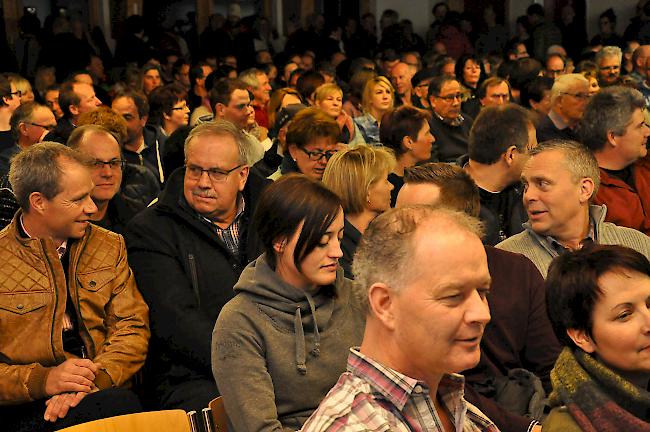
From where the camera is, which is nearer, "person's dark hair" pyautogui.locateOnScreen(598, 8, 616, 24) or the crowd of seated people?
the crowd of seated people

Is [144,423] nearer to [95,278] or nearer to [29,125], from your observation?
[95,278]

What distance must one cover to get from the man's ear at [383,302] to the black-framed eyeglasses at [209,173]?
1.98 meters

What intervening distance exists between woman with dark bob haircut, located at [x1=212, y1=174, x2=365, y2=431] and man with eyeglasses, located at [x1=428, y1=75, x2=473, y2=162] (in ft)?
12.5

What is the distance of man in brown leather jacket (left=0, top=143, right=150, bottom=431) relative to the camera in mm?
3199

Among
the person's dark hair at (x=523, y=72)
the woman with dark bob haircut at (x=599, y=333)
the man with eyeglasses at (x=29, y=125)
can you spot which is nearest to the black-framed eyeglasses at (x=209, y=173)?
the woman with dark bob haircut at (x=599, y=333)

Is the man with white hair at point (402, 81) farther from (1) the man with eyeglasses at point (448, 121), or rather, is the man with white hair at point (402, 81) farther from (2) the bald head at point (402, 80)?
(1) the man with eyeglasses at point (448, 121)

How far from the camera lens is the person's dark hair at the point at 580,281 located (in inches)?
92.0

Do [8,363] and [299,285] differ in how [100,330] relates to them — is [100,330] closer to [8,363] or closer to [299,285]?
[8,363]

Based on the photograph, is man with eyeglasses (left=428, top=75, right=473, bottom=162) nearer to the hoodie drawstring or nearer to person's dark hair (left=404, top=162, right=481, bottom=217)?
person's dark hair (left=404, top=162, right=481, bottom=217)

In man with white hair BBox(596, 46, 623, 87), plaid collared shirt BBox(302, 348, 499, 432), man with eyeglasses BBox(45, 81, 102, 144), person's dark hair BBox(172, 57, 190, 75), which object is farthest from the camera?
A: person's dark hair BBox(172, 57, 190, 75)

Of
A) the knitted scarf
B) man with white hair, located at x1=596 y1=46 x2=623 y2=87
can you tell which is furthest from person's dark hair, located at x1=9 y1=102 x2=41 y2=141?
man with white hair, located at x1=596 y1=46 x2=623 y2=87

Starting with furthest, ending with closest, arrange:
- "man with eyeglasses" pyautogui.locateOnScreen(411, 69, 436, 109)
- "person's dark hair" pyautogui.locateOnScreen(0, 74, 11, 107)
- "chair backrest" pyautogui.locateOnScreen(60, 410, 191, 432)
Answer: "man with eyeglasses" pyautogui.locateOnScreen(411, 69, 436, 109) < "person's dark hair" pyautogui.locateOnScreen(0, 74, 11, 107) < "chair backrest" pyautogui.locateOnScreen(60, 410, 191, 432)

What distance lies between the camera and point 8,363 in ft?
10.7

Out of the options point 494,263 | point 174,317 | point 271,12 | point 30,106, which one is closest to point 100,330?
point 174,317
